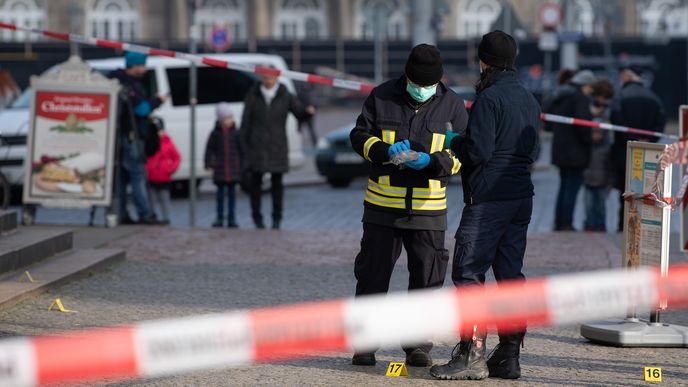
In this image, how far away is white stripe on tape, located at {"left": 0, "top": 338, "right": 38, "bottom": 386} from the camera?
3.87m

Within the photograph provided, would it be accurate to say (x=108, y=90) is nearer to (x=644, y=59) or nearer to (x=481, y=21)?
(x=644, y=59)

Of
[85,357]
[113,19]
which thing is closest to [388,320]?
[85,357]

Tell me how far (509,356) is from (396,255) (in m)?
0.79

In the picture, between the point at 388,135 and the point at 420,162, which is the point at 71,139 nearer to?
the point at 388,135

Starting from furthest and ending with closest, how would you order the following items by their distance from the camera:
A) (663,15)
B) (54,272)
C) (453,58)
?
(663,15), (453,58), (54,272)

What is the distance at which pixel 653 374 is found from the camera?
6.95m

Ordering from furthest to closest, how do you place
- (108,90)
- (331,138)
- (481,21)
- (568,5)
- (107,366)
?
(481,21) → (568,5) → (331,138) → (108,90) → (107,366)

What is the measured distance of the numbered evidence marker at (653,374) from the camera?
6922mm

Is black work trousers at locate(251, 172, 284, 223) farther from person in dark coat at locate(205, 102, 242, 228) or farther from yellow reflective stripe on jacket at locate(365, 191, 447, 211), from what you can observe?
yellow reflective stripe on jacket at locate(365, 191, 447, 211)

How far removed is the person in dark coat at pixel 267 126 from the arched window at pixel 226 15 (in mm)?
53727

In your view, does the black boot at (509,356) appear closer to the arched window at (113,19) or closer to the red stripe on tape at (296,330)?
the red stripe on tape at (296,330)

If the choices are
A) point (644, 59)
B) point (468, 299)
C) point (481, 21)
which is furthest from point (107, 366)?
point (481, 21)

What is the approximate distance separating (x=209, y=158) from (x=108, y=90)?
5.65 ft

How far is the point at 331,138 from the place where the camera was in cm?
2236
